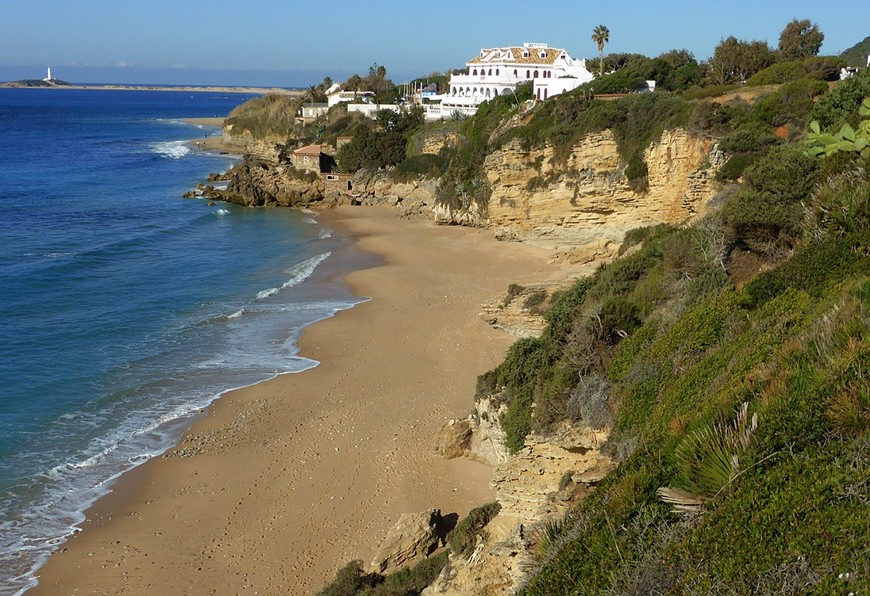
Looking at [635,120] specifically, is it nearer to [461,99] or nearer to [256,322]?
[256,322]

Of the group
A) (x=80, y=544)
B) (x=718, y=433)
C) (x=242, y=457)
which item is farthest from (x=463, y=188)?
(x=718, y=433)

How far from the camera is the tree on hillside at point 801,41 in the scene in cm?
4066

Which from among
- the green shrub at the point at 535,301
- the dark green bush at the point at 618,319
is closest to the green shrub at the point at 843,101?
the green shrub at the point at 535,301

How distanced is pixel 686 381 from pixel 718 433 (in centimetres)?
312

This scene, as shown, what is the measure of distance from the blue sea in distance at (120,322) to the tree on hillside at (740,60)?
22.5 m

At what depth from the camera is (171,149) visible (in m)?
84.2

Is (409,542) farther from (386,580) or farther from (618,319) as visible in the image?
(618,319)

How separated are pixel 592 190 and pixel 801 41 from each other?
19943 millimetres

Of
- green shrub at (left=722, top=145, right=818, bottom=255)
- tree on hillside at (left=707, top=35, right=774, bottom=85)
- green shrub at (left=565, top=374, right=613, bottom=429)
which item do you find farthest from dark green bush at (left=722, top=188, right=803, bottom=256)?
tree on hillside at (left=707, top=35, right=774, bottom=85)

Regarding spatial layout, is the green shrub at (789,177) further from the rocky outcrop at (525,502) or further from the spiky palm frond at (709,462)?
the spiky palm frond at (709,462)

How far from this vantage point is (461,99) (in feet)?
184

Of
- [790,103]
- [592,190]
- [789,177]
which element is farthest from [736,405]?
[592,190]

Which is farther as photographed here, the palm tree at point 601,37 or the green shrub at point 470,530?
the palm tree at point 601,37

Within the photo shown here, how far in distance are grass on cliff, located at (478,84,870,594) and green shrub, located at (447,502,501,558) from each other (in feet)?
5.51
